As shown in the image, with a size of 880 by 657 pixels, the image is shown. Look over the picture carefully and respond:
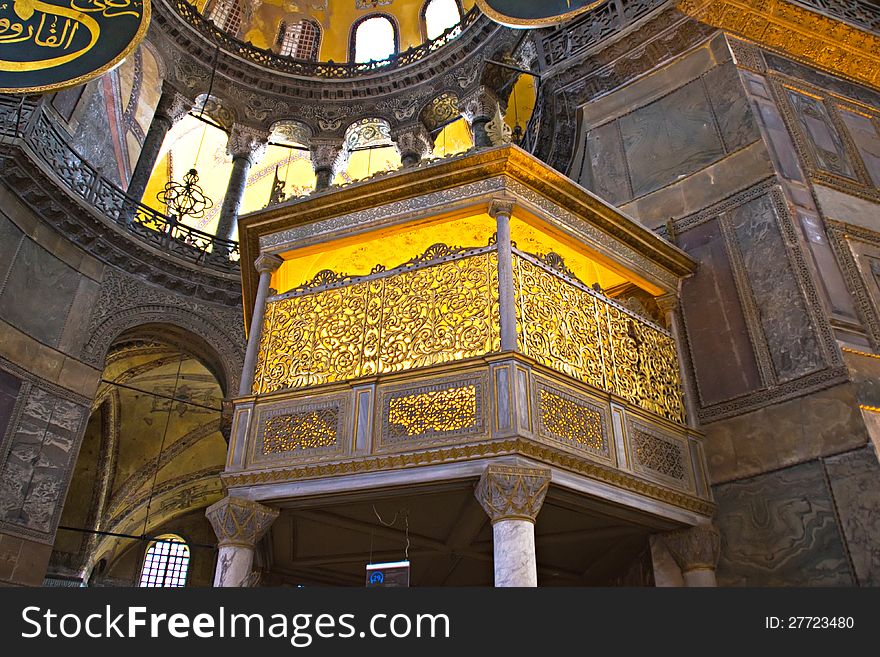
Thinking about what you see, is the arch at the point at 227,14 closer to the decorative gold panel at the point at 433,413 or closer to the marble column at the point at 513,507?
the decorative gold panel at the point at 433,413

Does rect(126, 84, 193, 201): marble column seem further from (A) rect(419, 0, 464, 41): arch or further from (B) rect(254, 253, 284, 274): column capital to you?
(B) rect(254, 253, 284, 274): column capital

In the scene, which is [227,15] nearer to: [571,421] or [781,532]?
[571,421]

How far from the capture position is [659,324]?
6.86 m

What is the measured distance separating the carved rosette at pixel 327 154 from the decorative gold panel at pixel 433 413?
10.9 m

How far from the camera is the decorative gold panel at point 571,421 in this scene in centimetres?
497

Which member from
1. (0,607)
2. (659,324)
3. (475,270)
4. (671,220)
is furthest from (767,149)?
(0,607)

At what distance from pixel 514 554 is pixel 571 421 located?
114 centimetres

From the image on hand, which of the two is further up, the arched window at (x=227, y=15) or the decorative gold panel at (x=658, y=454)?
the arched window at (x=227, y=15)

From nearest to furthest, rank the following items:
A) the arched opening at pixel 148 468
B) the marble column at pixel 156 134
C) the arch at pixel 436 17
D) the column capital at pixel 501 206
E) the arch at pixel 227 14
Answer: the column capital at pixel 501 206 → the marble column at pixel 156 134 → the arched opening at pixel 148 468 → the arch at pixel 227 14 → the arch at pixel 436 17

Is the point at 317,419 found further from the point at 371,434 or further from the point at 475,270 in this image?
the point at 475,270

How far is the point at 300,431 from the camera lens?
5301 millimetres

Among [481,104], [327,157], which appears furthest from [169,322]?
[481,104]

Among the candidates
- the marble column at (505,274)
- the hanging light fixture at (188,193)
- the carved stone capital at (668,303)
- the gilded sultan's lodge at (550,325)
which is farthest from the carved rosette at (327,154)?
the marble column at (505,274)

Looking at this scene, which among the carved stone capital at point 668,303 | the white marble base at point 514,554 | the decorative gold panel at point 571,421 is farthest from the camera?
the carved stone capital at point 668,303
